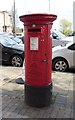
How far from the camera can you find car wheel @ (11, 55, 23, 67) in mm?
8914

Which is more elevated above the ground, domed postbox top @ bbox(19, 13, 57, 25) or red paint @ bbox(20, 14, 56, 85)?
domed postbox top @ bbox(19, 13, 57, 25)

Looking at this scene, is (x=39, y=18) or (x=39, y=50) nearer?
(x=39, y=18)

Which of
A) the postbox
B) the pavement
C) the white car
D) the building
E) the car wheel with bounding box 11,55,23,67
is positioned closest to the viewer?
the pavement

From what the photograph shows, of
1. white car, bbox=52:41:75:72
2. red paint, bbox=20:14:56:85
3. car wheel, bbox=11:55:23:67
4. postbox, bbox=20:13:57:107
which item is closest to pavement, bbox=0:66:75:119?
postbox, bbox=20:13:57:107

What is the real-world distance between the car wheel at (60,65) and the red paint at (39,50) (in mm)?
3839

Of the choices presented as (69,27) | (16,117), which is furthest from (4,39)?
(69,27)

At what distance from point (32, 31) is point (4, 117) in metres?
1.76

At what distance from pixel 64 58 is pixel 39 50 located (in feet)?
→ 13.4

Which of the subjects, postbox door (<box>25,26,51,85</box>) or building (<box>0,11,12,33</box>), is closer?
postbox door (<box>25,26,51,85</box>)

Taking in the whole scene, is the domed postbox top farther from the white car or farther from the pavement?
the white car

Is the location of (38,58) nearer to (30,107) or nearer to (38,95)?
(38,95)

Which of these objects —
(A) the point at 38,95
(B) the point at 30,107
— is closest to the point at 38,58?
(A) the point at 38,95

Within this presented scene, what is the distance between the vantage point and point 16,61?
896 centimetres

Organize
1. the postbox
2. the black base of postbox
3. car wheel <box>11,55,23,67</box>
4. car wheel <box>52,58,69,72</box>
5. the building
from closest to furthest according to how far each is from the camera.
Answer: the postbox, the black base of postbox, car wheel <box>52,58,69,72</box>, car wheel <box>11,55,23,67</box>, the building
